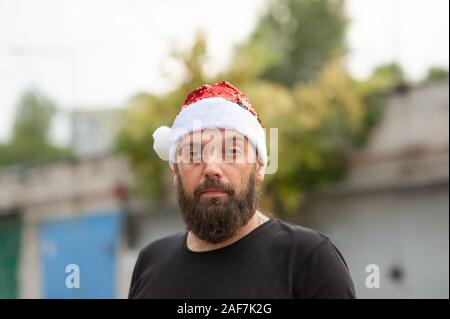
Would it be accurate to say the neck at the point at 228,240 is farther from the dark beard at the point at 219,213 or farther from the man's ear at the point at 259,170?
the man's ear at the point at 259,170

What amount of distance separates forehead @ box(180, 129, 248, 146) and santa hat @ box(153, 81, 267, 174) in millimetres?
14

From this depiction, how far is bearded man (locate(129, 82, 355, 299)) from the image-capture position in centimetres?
219

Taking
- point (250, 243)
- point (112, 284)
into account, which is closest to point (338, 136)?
point (112, 284)

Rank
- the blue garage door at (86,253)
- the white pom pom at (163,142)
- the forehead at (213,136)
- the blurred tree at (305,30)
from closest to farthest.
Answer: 1. the forehead at (213,136)
2. the white pom pom at (163,142)
3. the blue garage door at (86,253)
4. the blurred tree at (305,30)

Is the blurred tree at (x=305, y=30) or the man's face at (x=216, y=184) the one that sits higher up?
the blurred tree at (x=305, y=30)

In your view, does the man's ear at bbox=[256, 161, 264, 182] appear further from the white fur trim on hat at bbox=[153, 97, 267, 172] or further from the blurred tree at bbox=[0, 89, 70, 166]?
the blurred tree at bbox=[0, 89, 70, 166]

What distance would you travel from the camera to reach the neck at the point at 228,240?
2.37 m

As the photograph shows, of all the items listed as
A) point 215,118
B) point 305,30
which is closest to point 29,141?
point 305,30

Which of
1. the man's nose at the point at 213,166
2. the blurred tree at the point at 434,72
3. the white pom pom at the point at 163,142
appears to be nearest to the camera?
the man's nose at the point at 213,166

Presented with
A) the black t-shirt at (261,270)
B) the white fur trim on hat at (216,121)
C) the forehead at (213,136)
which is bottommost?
the black t-shirt at (261,270)

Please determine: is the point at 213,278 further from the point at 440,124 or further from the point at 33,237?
the point at 33,237

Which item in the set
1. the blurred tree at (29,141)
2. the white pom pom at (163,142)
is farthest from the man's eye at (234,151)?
the blurred tree at (29,141)

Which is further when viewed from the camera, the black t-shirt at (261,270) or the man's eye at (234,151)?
the man's eye at (234,151)

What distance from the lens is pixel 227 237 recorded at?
235cm
